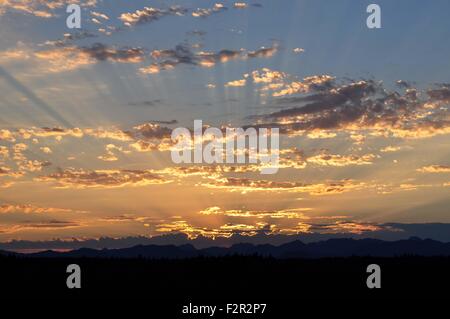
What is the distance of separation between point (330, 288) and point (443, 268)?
55.2 feet

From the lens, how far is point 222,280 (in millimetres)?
45188

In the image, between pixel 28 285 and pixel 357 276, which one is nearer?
pixel 28 285

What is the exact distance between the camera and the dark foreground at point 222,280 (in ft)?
130

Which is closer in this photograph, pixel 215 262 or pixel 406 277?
pixel 406 277

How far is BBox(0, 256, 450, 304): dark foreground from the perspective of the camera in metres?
39.7

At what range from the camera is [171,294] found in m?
39.5

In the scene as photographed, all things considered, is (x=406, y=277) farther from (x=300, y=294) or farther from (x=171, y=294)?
(x=171, y=294)
